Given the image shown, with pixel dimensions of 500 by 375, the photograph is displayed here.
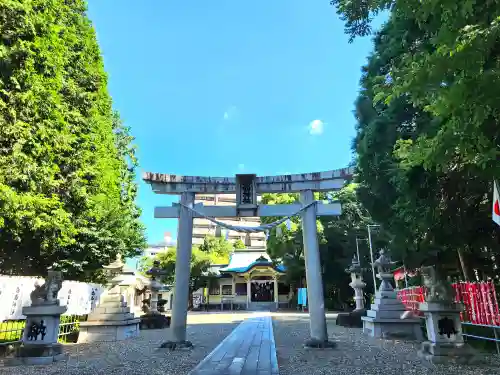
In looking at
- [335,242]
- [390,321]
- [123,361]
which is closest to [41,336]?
[123,361]

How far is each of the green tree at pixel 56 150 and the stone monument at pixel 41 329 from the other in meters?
1.90

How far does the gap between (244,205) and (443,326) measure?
501cm

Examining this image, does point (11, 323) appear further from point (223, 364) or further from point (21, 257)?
point (223, 364)

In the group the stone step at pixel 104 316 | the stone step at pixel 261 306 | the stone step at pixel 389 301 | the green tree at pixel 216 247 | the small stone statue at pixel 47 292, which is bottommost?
the stone step at pixel 261 306

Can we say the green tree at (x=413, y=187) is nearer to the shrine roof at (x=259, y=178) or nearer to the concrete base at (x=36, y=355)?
the shrine roof at (x=259, y=178)

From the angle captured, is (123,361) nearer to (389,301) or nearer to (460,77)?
(460,77)

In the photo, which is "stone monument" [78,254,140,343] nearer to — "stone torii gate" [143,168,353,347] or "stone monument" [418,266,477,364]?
"stone torii gate" [143,168,353,347]

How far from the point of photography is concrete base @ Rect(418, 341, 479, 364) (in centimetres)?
609

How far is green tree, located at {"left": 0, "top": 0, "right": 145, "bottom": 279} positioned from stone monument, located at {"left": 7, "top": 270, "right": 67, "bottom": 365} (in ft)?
6.23

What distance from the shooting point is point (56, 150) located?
9.91m

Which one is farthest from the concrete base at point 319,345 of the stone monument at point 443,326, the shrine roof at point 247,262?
the shrine roof at point 247,262

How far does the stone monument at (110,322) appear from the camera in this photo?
10445 millimetres

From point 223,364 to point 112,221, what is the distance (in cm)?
994

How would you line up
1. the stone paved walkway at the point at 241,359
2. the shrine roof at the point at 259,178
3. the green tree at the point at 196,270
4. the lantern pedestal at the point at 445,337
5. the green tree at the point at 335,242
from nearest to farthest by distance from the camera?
the stone paved walkway at the point at 241,359
the lantern pedestal at the point at 445,337
the shrine roof at the point at 259,178
the green tree at the point at 335,242
the green tree at the point at 196,270
